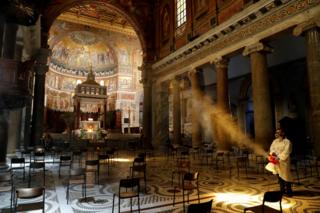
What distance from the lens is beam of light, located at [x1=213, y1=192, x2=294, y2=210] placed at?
448cm

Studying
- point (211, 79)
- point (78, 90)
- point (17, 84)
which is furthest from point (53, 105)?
point (17, 84)

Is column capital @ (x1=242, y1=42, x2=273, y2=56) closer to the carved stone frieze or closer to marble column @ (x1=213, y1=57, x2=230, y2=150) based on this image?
the carved stone frieze

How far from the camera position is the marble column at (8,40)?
26.4 feet

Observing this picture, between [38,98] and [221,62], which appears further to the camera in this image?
[38,98]

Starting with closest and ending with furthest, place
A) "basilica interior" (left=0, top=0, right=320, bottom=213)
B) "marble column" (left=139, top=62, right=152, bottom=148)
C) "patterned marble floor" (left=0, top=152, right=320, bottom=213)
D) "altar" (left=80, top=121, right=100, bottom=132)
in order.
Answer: "patterned marble floor" (left=0, top=152, right=320, bottom=213) < "basilica interior" (left=0, top=0, right=320, bottom=213) < "marble column" (left=139, top=62, right=152, bottom=148) < "altar" (left=80, top=121, right=100, bottom=132)

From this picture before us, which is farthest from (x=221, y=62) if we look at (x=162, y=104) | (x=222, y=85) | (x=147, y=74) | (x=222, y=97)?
(x=147, y=74)

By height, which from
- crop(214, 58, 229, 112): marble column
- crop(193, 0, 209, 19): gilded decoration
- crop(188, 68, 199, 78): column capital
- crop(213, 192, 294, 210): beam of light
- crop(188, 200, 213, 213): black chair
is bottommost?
crop(213, 192, 294, 210): beam of light

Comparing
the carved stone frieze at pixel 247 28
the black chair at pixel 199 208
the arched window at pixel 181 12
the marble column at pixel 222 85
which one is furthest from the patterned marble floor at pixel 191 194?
the arched window at pixel 181 12

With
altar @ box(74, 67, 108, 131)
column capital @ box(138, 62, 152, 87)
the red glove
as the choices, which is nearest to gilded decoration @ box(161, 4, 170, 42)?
column capital @ box(138, 62, 152, 87)

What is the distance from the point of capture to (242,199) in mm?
4816

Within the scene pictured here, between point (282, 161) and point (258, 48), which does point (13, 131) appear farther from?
point (258, 48)

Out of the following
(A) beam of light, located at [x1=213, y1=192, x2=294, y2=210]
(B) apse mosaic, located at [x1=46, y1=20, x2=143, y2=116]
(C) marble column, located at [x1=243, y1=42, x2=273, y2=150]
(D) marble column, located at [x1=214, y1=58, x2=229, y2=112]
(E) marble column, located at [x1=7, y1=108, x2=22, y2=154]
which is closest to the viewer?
(A) beam of light, located at [x1=213, y1=192, x2=294, y2=210]

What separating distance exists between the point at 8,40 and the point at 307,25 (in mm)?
10374

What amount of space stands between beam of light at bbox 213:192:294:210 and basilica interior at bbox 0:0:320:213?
0.02 metres
